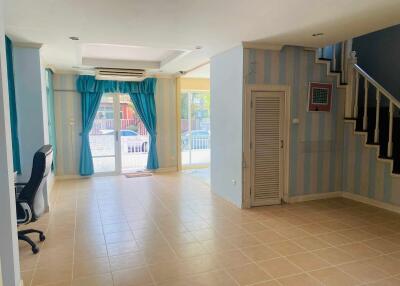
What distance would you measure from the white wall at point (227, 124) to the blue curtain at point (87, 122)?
123 inches

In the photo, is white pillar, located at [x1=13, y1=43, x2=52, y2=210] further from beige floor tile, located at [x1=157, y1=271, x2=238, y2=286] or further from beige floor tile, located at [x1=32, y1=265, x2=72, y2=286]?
beige floor tile, located at [x1=157, y1=271, x2=238, y2=286]

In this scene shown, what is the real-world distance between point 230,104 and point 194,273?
276 cm

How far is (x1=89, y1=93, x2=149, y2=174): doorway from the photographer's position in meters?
7.12

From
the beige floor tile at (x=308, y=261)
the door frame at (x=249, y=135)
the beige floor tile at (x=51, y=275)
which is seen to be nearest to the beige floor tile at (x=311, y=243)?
the beige floor tile at (x=308, y=261)

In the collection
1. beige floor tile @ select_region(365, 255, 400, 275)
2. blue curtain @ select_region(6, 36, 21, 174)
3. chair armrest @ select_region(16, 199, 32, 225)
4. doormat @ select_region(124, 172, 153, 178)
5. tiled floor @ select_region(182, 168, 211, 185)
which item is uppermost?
blue curtain @ select_region(6, 36, 21, 174)

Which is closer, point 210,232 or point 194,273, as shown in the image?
point 194,273

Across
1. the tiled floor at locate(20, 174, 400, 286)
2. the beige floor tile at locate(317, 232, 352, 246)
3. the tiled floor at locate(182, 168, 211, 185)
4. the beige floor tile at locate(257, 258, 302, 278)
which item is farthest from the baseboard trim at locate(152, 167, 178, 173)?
the beige floor tile at locate(257, 258, 302, 278)

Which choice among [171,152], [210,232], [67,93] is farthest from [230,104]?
[67,93]

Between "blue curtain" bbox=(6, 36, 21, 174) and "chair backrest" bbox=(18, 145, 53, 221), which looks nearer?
"chair backrest" bbox=(18, 145, 53, 221)

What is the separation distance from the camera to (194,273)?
8.75 feet

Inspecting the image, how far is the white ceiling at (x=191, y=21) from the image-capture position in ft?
9.33

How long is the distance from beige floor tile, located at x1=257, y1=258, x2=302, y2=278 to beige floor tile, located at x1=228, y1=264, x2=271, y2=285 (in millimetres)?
64

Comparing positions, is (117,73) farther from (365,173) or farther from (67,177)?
(365,173)

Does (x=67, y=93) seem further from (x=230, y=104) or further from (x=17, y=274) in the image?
(x=17, y=274)
